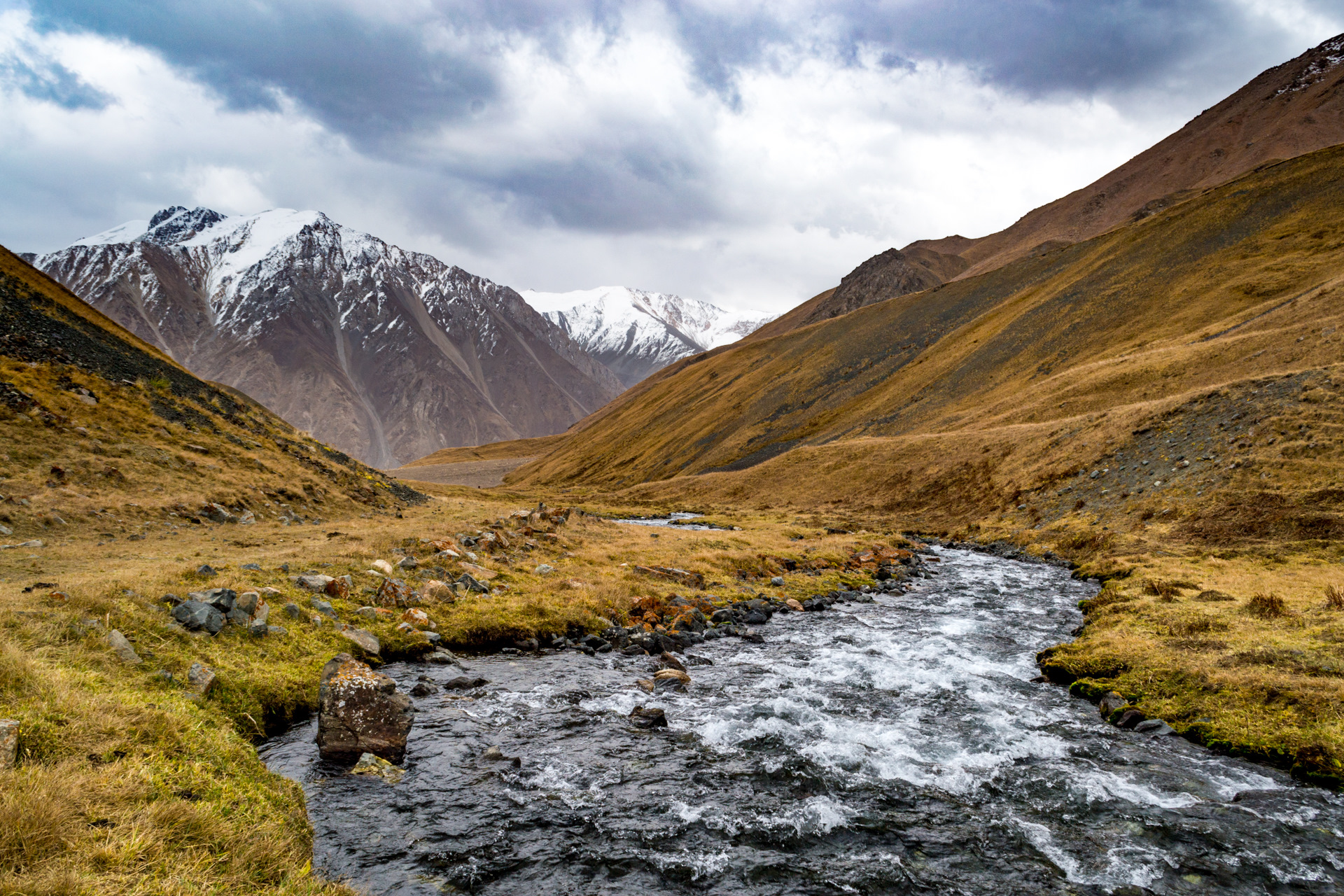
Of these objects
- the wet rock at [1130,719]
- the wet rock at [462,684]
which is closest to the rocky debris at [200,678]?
the wet rock at [462,684]

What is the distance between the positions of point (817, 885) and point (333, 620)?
13327mm

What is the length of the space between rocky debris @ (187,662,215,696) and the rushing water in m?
1.66

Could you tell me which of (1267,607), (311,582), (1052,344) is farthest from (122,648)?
(1052,344)

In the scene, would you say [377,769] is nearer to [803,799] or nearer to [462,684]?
[462,684]

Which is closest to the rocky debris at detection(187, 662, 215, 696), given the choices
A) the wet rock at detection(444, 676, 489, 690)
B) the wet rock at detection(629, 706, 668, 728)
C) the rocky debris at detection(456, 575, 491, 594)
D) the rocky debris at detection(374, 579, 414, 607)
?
the wet rock at detection(444, 676, 489, 690)

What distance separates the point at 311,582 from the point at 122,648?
6.41 metres

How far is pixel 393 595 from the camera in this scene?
18.7m

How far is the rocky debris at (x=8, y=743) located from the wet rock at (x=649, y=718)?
9953 millimetres

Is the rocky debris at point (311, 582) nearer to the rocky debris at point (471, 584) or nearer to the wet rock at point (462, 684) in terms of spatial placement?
the rocky debris at point (471, 584)

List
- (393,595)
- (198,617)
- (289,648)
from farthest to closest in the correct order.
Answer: (393,595)
(289,648)
(198,617)

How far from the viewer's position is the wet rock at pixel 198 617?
1295 cm

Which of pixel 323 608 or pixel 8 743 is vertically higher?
pixel 8 743

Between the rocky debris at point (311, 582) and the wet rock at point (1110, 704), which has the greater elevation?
the rocky debris at point (311, 582)

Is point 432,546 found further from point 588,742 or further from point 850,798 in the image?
point 850,798
